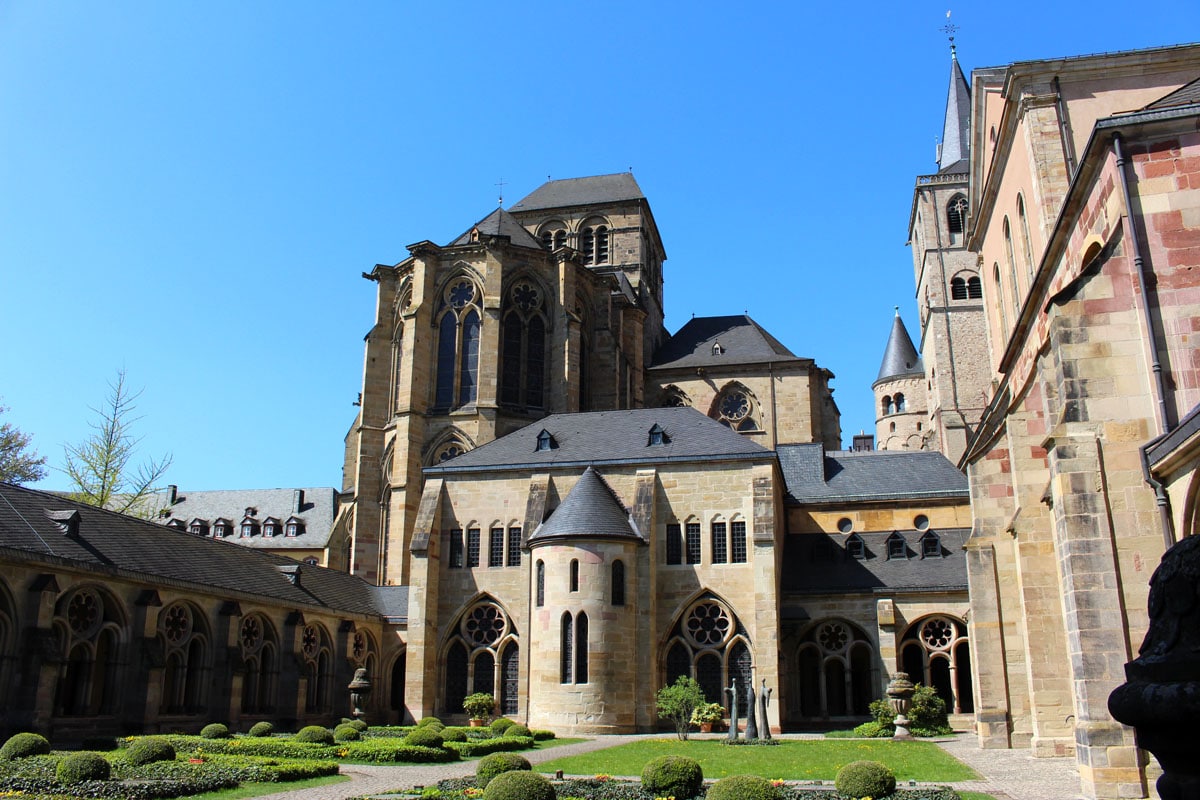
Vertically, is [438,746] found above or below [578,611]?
below

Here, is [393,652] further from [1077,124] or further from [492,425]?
[1077,124]

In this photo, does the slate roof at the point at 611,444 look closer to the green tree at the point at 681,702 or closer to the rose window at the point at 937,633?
the rose window at the point at 937,633

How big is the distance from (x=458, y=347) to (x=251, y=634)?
16.6 meters

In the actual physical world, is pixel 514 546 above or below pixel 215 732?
above

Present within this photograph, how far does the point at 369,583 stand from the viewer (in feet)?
127

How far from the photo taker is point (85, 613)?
2234 centimetres

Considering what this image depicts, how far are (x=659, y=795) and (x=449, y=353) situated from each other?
1185 inches

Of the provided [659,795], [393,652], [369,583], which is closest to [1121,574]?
[659,795]

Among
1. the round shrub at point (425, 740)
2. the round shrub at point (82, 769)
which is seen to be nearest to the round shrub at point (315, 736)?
the round shrub at point (425, 740)

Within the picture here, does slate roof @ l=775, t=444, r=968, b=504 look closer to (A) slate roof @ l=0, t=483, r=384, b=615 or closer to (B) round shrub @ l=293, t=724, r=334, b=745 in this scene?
(A) slate roof @ l=0, t=483, r=384, b=615

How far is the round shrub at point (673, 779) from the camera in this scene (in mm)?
13477

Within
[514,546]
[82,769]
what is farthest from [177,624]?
[514,546]

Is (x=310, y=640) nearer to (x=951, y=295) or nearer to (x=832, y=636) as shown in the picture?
(x=832, y=636)

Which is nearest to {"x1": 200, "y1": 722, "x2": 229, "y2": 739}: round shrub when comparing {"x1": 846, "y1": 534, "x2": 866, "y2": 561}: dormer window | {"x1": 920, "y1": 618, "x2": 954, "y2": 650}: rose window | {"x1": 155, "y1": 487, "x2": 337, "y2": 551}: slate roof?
{"x1": 920, "y1": 618, "x2": 954, "y2": 650}: rose window
